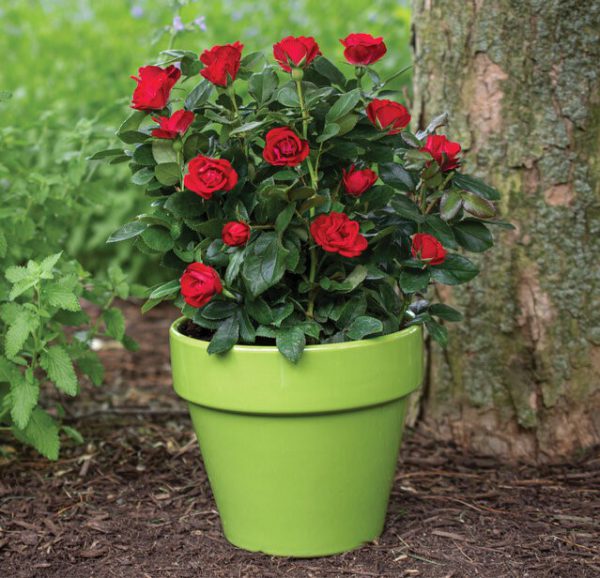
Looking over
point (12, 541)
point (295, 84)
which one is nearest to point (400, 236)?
point (295, 84)

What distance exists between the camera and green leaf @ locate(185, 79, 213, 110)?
5.65 ft

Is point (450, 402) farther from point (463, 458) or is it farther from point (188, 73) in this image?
point (188, 73)

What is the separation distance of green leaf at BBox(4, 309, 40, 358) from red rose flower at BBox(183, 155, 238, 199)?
597 mm

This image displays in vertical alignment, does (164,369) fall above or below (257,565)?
below

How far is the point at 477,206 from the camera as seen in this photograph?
1.70 meters

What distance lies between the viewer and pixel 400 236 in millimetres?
1812

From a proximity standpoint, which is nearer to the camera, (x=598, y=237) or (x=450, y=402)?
(x=598, y=237)

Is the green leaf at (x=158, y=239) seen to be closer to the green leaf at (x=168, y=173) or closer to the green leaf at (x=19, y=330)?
the green leaf at (x=168, y=173)

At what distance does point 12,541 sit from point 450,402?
117 centimetres

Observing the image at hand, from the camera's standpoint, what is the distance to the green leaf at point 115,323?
2281 millimetres

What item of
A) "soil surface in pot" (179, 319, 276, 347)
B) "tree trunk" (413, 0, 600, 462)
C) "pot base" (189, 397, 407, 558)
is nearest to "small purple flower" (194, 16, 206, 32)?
"tree trunk" (413, 0, 600, 462)

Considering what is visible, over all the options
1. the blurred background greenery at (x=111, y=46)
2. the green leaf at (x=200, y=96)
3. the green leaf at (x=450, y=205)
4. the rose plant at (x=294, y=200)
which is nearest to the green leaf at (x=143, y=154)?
the rose plant at (x=294, y=200)

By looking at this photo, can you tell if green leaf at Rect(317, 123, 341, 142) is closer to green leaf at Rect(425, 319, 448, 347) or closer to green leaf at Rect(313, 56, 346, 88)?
green leaf at Rect(313, 56, 346, 88)

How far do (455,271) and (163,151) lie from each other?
2.07 feet
